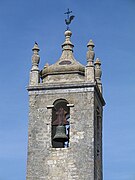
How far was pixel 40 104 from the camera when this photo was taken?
27844 mm

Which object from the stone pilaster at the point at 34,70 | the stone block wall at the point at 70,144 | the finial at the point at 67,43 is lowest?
the stone block wall at the point at 70,144

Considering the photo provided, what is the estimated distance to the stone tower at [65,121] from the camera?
26719 millimetres

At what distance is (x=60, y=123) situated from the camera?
2753 centimetres

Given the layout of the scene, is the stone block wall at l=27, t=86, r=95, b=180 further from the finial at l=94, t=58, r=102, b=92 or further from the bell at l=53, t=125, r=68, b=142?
the finial at l=94, t=58, r=102, b=92

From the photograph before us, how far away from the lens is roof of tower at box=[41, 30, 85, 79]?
2819 cm

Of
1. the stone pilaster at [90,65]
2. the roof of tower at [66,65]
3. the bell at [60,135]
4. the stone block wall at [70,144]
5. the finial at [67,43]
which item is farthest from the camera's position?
the finial at [67,43]

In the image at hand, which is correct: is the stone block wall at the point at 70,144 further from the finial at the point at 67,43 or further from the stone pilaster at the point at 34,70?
the finial at the point at 67,43

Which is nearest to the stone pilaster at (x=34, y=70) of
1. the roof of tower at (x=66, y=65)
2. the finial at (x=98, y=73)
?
the roof of tower at (x=66, y=65)

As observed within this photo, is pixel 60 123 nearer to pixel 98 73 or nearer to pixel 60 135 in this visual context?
pixel 60 135

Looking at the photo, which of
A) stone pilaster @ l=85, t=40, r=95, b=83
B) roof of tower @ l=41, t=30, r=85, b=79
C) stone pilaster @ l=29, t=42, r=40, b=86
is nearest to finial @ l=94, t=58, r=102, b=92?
roof of tower @ l=41, t=30, r=85, b=79

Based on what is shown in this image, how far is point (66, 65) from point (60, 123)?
8.15 feet

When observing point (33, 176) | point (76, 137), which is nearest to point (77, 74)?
point (76, 137)

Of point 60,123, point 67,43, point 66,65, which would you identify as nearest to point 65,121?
point 60,123

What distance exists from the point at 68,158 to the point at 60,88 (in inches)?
113
